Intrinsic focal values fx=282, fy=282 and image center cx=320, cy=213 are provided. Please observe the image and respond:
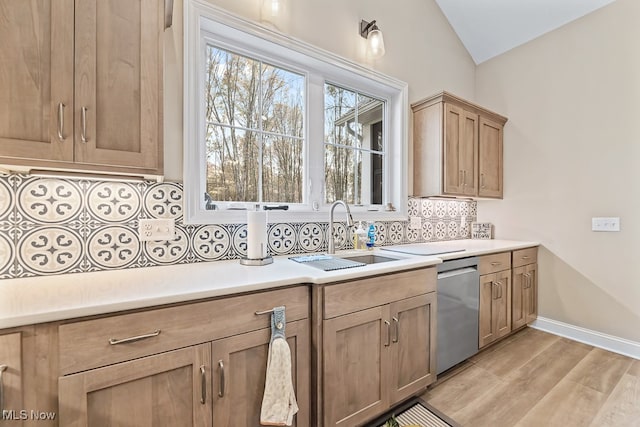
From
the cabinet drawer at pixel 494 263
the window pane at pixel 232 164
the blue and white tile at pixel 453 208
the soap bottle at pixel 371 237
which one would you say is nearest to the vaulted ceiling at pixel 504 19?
the blue and white tile at pixel 453 208

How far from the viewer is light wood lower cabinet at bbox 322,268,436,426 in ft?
4.45

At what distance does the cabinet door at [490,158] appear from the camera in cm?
288

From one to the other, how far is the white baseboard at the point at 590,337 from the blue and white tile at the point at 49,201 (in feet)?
12.6

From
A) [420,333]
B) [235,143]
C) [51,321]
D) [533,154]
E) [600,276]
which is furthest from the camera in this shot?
[533,154]

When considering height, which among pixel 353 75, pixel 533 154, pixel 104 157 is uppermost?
pixel 353 75

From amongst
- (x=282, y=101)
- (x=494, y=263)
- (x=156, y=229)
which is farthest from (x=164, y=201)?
(x=494, y=263)

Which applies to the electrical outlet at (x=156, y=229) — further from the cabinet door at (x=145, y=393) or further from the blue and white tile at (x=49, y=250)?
the cabinet door at (x=145, y=393)

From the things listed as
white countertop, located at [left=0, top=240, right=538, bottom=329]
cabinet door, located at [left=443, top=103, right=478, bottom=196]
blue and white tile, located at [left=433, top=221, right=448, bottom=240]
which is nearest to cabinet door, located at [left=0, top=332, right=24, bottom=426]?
white countertop, located at [left=0, top=240, right=538, bottom=329]

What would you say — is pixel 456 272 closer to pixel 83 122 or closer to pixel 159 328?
pixel 159 328

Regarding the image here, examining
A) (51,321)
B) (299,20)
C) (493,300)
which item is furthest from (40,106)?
(493,300)

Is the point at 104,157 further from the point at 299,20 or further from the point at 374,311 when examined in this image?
the point at 299,20

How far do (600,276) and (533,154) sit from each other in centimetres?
126

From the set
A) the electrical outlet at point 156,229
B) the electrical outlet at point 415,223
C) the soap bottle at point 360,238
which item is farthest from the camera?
the electrical outlet at point 415,223

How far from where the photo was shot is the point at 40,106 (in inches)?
39.4
